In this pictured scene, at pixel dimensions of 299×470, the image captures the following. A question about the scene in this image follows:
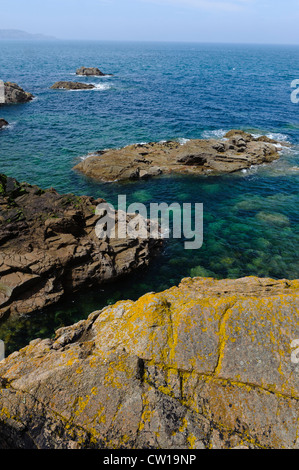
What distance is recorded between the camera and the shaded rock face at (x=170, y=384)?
6.90 meters

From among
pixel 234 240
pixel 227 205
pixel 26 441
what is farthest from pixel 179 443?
pixel 227 205

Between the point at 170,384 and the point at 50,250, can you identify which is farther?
the point at 50,250

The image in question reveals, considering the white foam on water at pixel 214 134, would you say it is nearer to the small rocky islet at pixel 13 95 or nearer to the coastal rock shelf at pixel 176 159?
the coastal rock shelf at pixel 176 159

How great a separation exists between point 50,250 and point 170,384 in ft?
50.6

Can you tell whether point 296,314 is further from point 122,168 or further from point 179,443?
point 122,168

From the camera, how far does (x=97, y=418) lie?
23.7 feet

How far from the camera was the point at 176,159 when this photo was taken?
4209 centimetres

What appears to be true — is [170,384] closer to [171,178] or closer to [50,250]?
[50,250]

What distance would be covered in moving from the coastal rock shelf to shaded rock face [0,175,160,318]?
14491mm

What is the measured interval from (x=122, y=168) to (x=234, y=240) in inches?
779

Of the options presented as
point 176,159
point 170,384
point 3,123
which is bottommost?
point 170,384

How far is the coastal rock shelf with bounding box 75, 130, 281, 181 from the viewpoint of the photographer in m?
38.4

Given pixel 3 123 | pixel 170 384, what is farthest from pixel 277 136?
pixel 170 384

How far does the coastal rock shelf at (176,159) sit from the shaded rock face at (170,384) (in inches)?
1210
